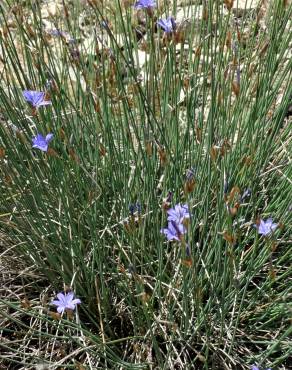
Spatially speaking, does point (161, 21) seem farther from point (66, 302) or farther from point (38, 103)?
point (66, 302)

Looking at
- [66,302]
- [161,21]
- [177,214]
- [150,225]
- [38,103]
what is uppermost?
[161,21]

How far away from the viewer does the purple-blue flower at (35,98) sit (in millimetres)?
1847

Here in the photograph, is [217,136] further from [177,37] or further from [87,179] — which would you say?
[177,37]

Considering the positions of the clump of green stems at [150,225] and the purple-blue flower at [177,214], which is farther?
the clump of green stems at [150,225]

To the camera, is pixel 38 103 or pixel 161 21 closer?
pixel 38 103

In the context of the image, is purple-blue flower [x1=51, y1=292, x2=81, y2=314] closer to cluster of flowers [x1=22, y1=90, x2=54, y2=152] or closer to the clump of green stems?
the clump of green stems

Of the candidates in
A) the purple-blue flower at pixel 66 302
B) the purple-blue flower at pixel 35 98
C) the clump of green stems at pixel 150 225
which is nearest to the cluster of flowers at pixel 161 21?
the clump of green stems at pixel 150 225

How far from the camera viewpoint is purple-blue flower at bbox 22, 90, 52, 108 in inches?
72.7

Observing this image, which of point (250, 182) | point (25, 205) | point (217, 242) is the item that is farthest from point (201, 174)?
point (25, 205)

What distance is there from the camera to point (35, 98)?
1.89m

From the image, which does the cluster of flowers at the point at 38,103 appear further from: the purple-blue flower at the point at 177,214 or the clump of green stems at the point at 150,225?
the purple-blue flower at the point at 177,214

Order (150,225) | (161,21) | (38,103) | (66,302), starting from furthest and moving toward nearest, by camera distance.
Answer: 1. (150,225)
2. (161,21)
3. (38,103)
4. (66,302)

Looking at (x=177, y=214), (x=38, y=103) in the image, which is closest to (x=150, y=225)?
(x=177, y=214)

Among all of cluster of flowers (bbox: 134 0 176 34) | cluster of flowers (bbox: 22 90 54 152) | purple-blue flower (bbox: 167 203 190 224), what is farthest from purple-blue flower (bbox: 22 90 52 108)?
purple-blue flower (bbox: 167 203 190 224)
